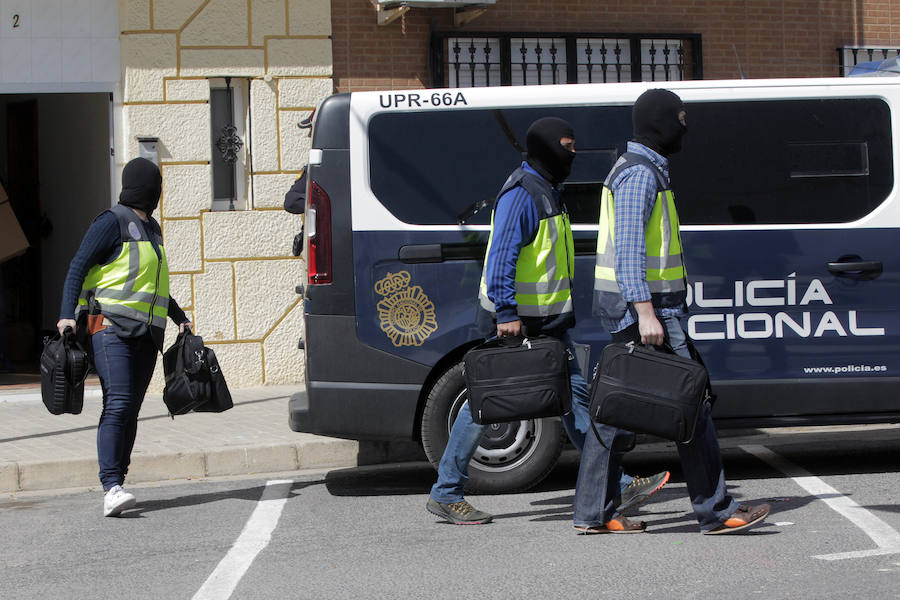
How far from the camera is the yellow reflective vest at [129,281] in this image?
6301 mm

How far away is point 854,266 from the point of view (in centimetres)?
638

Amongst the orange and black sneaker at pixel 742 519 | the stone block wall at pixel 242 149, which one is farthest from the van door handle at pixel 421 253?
the stone block wall at pixel 242 149

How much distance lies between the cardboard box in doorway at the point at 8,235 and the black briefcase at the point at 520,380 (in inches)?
294

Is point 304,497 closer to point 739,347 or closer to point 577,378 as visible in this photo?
point 577,378

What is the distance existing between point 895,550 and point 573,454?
110 inches

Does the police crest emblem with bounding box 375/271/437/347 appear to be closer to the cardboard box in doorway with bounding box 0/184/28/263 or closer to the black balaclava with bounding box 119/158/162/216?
the black balaclava with bounding box 119/158/162/216

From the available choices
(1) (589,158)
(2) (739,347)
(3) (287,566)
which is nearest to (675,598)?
(3) (287,566)

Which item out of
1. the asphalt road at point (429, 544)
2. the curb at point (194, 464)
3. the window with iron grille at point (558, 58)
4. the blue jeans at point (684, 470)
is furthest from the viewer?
the window with iron grille at point (558, 58)

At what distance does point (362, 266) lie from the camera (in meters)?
6.31

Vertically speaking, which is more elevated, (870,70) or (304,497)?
(870,70)

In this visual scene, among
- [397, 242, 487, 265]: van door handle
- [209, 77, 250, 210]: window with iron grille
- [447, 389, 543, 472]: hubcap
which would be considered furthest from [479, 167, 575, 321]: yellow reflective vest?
[209, 77, 250, 210]: window with iron grille

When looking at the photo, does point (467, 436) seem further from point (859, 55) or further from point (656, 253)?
point (859, 55)

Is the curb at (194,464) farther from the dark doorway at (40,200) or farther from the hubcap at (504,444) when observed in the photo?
the dark doorway at (40,200)

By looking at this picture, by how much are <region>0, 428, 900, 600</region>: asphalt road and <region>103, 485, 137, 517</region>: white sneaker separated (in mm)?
64
